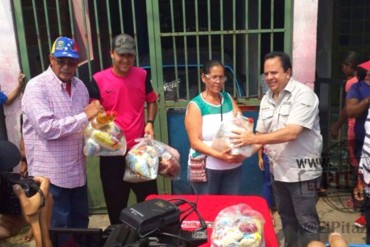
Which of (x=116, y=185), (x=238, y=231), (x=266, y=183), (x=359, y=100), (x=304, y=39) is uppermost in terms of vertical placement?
(x=304, y=39)

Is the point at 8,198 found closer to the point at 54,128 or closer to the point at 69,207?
the point at 54,128

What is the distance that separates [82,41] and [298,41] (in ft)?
7.05

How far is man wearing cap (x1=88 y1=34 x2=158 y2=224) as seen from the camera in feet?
9.12

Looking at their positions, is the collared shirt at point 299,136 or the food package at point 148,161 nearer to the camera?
the collared shirt at point 299,136

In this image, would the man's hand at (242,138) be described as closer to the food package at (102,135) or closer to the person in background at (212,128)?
the person in background at (212,128)

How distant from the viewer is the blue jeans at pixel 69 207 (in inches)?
104

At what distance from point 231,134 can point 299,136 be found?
462 mm

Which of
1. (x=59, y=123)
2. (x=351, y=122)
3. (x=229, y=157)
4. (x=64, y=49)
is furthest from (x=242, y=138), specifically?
(x=351, y=122)

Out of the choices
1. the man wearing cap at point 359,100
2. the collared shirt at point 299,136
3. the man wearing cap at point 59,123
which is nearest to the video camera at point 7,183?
the man wearing cap at point 59,123

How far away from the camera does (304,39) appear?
3.39 meters

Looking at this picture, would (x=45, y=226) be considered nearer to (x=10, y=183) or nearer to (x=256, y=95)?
(x=10, y=183)

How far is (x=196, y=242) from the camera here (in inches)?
63.0

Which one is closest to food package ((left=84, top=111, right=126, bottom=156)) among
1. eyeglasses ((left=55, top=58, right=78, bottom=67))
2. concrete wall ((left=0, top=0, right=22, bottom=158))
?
eyeglasses ((left=55, top=58, right=78, bottom=67))

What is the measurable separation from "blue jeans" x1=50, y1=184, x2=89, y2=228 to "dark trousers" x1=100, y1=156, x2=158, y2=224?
0.21 meters
